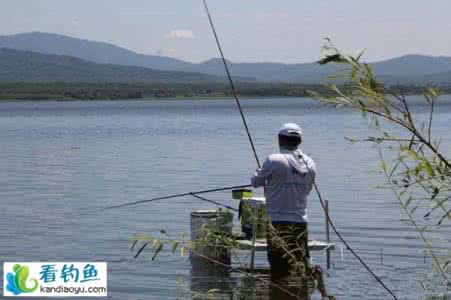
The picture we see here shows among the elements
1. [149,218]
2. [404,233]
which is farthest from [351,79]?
[149,218]

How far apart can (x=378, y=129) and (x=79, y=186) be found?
1821cm

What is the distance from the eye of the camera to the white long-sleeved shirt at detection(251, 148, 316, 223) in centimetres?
771

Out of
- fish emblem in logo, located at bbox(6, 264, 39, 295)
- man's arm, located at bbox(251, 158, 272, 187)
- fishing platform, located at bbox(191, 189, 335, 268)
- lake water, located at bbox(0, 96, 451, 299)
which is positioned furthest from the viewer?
lake water, located at bbox(0, 96, 451, 299)

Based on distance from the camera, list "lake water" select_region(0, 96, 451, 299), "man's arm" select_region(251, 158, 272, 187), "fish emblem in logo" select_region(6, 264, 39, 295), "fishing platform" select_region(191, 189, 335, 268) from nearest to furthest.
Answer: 1. "man's arm" select_region(251, 158, 272, 187)
2. "fishing platform" select_region(191, 189, 335, 268)
3. "fish emblem in logo" select_region(6, 264, 39, 295)
4. "lake water" select_region(0, 96, 451, 299)

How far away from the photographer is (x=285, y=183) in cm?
775

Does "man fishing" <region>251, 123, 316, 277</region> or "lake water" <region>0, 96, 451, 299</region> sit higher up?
"man fishing" <region>251, 123, 316, 277</region>

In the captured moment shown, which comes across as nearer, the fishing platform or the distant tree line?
the fishing platform

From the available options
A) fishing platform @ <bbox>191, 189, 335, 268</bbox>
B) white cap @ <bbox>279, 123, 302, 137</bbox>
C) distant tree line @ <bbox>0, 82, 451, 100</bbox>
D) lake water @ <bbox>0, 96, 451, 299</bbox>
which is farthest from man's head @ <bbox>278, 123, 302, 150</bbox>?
distant tree line @ <bbox>0, 82, 451, 100</bbox>

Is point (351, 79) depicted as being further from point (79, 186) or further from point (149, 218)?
point (79, 186)

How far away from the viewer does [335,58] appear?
161 inches

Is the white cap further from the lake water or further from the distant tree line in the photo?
the distant tree line

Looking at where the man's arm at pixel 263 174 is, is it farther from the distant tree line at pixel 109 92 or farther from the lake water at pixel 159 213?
the distant tree line at pixel 109 92

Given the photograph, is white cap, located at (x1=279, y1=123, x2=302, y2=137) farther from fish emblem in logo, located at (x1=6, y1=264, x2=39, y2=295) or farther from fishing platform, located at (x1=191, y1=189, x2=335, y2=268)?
fish emblem in logo, located at (x1=6, y1=264, x2=39, y2=295)

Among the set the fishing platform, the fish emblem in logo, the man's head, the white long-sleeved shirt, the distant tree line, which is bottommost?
the fish emblem in logo
